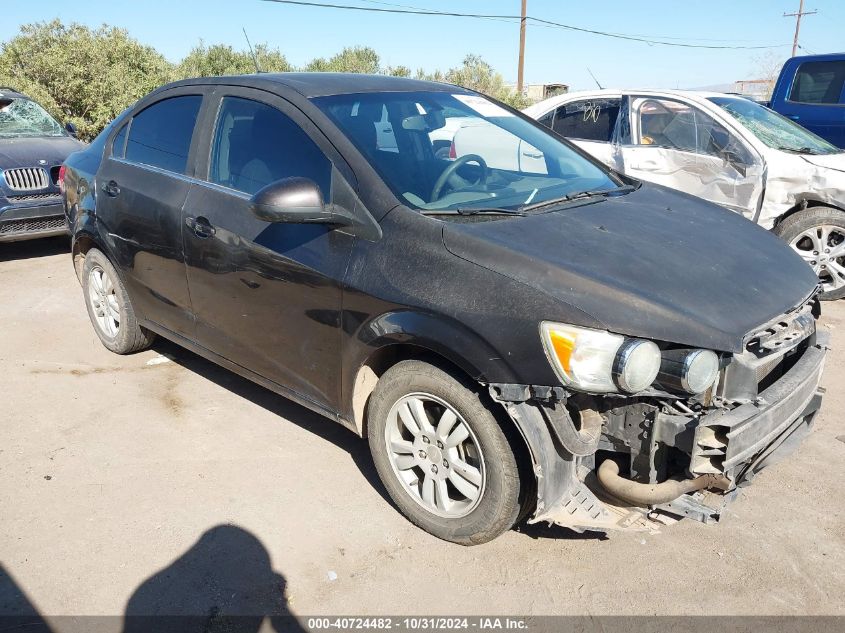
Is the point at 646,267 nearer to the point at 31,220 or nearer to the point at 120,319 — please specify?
the point at 120,319

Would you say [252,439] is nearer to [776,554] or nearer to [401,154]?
[401,154]

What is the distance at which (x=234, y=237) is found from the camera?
3.40 metres

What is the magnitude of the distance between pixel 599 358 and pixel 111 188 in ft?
10.9

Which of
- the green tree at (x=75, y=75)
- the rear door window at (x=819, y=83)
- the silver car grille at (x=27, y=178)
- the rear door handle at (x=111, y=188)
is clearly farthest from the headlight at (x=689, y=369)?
the green tree at (x=75, y=75)

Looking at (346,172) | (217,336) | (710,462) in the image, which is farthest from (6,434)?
(710,462)

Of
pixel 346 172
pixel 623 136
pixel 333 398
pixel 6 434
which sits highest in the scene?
pixel 346 172

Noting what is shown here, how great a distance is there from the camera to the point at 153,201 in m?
3.95

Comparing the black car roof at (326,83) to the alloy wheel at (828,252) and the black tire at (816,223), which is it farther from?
the alloy wheel at (828,252)

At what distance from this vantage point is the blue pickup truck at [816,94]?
9133 millimetres

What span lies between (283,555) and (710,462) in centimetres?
169

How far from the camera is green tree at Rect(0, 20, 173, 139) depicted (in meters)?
14.6

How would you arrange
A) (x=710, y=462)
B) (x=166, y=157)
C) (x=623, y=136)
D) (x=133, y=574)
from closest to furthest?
1. (x=710, y=462)
2. (x=133, y=574)
3. (x=166, y=157)
4. (x=623, y=136)

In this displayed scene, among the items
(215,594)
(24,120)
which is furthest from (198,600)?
(24,120)

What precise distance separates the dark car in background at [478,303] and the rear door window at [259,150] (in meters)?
0.01
